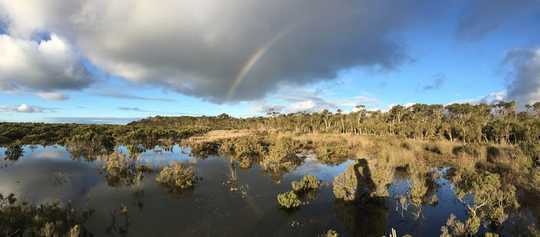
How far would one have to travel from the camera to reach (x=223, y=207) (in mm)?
11852

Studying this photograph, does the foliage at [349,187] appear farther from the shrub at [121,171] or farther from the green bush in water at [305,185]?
the shrub at [121,171]

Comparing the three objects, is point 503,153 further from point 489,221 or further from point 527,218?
point 489,221

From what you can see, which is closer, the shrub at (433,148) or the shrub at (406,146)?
the shrub at (433,148)

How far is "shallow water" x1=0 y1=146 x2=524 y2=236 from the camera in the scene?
9.69 metres

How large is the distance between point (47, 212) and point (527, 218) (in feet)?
55.5

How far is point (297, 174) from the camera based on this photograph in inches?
709

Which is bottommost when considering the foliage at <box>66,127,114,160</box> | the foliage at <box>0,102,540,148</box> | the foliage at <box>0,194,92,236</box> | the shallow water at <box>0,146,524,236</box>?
the shallow water at <box>0,146,524,236</box>

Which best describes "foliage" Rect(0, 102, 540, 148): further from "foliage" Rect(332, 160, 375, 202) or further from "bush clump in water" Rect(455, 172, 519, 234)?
"foliage" Rect(332, 160, 375, 202)

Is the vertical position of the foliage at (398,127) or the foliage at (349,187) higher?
the foliage at (398,127)

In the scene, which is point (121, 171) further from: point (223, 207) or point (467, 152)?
point (467, 152)

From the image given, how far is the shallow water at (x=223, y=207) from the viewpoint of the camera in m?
9.69

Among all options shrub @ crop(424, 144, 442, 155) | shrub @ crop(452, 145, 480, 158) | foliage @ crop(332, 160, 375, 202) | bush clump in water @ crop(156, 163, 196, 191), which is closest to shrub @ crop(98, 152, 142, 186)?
bush clump in water @ crop(156, 163, 196, 191)

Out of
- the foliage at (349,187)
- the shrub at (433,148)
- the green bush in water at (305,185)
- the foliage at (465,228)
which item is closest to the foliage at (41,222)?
the green bush in water at (305,185)

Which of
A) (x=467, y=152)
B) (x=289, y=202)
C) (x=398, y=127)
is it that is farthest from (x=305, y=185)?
(x=398, y=127)
